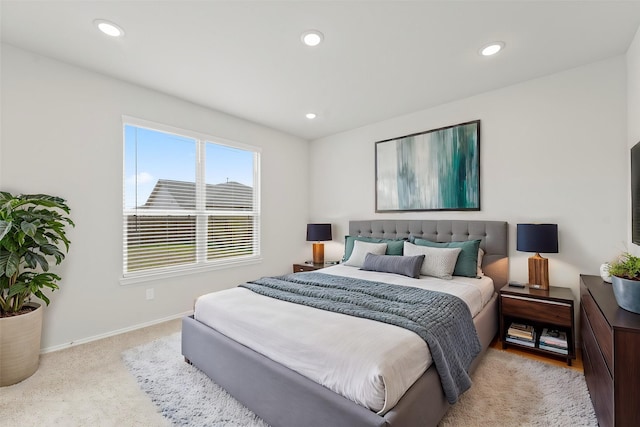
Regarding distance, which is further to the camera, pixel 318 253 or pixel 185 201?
pixel 318 253

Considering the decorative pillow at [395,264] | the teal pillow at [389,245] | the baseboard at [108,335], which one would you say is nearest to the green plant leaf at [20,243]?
the baseboard at [108,335]

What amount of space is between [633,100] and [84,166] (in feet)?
15.9

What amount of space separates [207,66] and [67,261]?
2.24 metres

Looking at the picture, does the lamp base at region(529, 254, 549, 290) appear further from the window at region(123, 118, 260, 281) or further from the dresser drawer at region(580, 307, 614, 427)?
the window at region(123, 118, 260, 281)

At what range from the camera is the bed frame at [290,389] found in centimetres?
133

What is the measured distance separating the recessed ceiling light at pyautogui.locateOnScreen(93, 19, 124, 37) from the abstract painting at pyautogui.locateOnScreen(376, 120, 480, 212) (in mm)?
3137

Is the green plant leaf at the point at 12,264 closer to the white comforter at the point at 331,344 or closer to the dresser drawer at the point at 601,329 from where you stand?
the white comforter at the point at 331,344

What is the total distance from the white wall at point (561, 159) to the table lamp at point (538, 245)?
0.20 m

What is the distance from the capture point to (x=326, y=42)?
2.34 meters

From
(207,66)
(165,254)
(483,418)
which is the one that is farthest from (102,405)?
(207,66)

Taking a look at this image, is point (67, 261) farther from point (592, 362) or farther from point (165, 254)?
point (592, 362)

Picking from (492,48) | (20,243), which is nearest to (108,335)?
(20,243)

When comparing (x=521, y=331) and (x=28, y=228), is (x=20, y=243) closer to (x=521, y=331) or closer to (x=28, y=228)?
(x=28, y=228)

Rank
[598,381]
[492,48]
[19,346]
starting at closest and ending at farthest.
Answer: [598,381], [19,346], [492,48]
